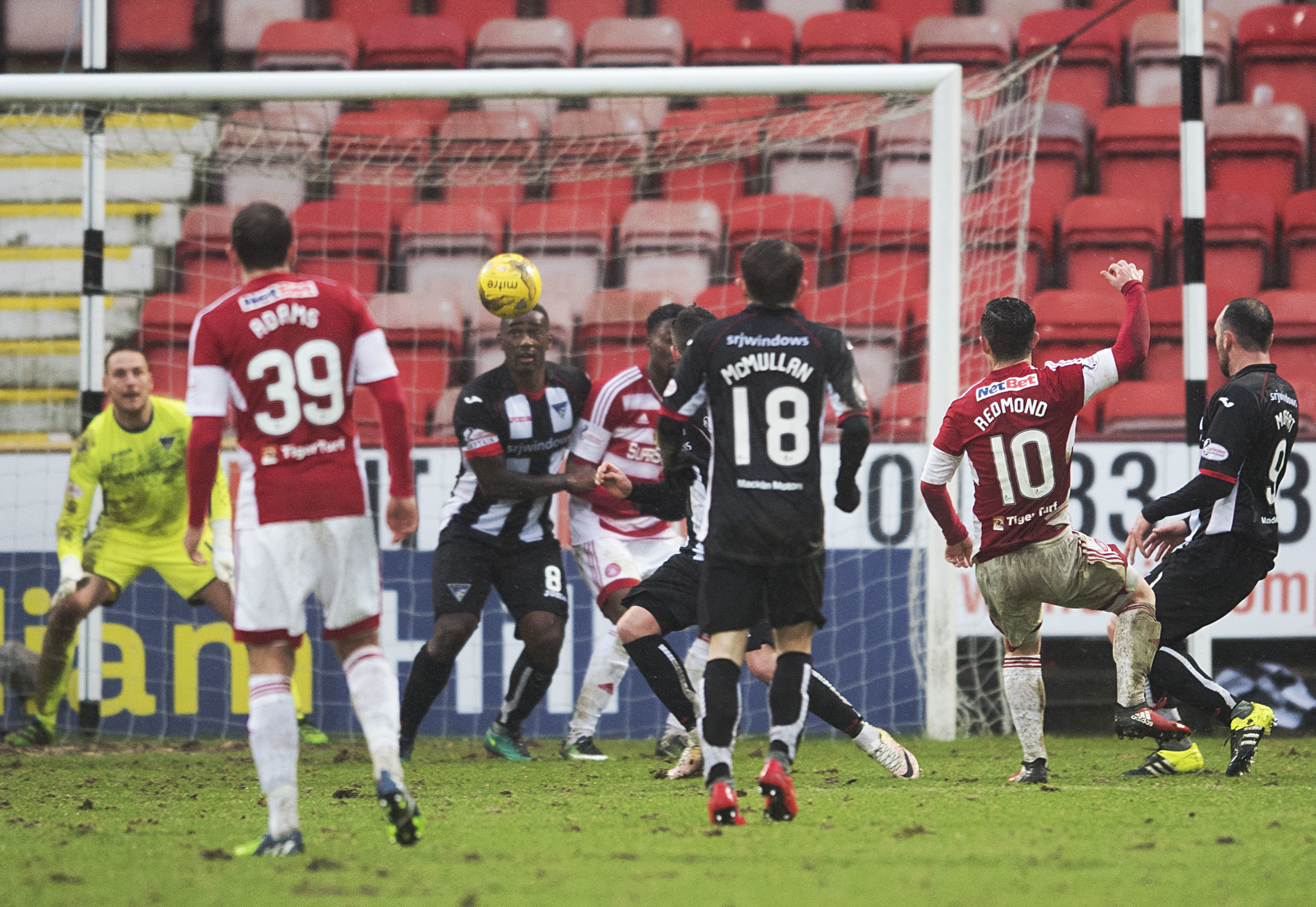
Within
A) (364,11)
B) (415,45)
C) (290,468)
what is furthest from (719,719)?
(364,11)

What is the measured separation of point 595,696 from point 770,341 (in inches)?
114

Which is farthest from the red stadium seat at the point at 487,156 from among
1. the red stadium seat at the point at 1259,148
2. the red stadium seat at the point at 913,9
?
the red stadium seat at the point at 1259,148

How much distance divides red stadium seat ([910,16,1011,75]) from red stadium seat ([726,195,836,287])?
2023 mm

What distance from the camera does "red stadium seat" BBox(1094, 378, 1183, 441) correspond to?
7734mm

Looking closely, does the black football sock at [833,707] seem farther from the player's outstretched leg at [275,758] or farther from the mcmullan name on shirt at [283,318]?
the mcmullan name on shirt at [283,318]

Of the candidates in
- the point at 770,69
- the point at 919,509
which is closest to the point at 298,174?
the point at 770,69

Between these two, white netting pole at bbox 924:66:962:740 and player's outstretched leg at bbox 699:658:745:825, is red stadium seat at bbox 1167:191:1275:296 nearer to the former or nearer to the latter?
white netting pole at bbox 924:66:962:740

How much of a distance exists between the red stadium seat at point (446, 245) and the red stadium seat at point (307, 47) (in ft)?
6.84

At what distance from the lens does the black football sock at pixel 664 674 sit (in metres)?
5.54

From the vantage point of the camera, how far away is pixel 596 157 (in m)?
8.73

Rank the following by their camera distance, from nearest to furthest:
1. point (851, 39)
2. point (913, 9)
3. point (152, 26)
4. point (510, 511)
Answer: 1. point (510, 511)
2. point (851, 39)
3. point (152, 26)
4. point (913, 9)

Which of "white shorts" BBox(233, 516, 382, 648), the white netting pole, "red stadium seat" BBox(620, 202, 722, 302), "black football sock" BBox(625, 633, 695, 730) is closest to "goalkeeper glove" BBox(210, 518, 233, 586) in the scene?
"black football sock" BBox(625, 633, 695, 730)

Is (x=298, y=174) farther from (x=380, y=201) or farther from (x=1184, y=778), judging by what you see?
(x=1184, y=778)

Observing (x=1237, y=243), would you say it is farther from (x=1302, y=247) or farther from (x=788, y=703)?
Answer: (x=788, y=703)
